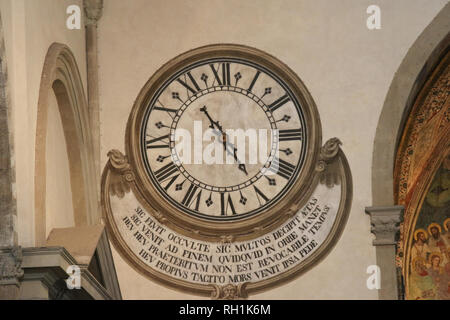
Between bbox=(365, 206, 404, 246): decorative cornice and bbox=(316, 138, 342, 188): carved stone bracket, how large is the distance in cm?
50

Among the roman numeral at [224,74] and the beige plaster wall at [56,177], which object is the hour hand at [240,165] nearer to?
the roman numeral at [224,74]

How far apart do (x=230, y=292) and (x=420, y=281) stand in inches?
91.1

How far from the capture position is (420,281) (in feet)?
44.2

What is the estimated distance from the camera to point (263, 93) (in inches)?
505

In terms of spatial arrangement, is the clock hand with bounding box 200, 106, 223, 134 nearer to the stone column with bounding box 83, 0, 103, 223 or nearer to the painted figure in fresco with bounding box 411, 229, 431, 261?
the stone column with bounding box 83, 0, 103, 223

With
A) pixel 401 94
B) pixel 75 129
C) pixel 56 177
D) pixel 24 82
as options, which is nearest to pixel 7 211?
pixel 24 82

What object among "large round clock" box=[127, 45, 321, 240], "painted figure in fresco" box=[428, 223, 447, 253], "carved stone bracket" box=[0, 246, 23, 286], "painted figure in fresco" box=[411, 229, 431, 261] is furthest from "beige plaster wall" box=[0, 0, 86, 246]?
"painted figure in fresco" box=[428, 223, 447, 253]

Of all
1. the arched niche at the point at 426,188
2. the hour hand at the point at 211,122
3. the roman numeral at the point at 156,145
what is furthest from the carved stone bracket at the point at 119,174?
the arched niche at the point at 426,188

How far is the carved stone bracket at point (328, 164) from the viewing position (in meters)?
12.6
